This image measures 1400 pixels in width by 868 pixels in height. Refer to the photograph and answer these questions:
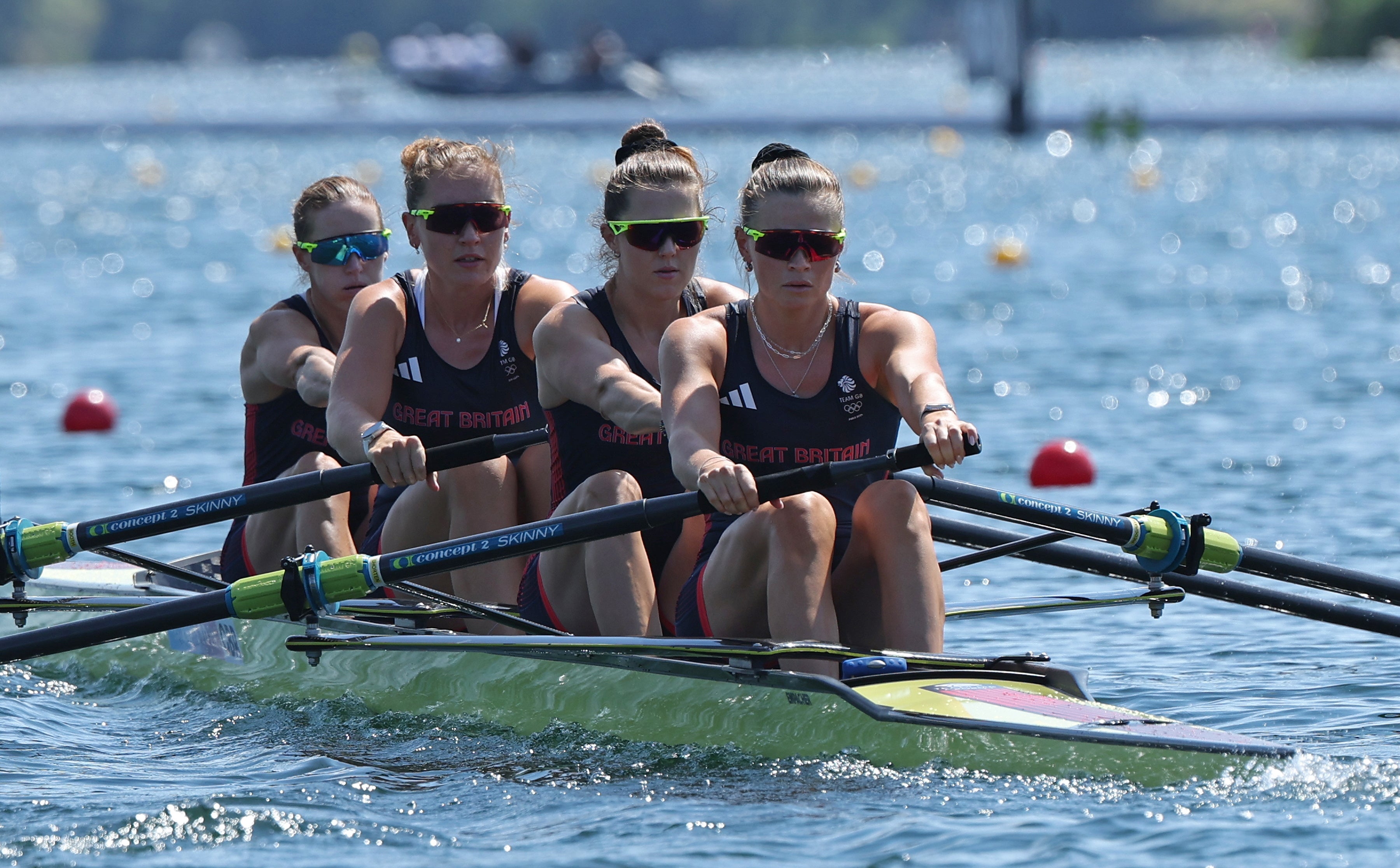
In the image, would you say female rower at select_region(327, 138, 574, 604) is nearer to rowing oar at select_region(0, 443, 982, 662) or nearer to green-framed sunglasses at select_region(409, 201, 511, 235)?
green-framed sunglasses at select_region(409, 201, 511, 235)

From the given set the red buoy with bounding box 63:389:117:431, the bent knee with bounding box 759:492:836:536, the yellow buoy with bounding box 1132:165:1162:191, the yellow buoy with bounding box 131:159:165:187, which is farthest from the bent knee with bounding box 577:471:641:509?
the yellow buoy with bounding box 131:159:165:187

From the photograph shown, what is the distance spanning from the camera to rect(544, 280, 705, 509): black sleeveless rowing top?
555 cm

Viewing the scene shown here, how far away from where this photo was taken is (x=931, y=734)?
4.76m

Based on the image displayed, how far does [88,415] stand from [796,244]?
7921 millimetres

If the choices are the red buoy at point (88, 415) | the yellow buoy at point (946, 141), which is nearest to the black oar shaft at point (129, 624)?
the red buoy at point (88, 415)

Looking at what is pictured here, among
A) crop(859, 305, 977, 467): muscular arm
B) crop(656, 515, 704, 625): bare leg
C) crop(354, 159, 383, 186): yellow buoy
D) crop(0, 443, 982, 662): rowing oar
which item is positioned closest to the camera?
crop(859, 305, 977, 467): muscular arm

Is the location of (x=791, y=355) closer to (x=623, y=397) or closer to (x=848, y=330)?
(x=848, y=330)

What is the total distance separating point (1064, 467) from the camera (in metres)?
9.89

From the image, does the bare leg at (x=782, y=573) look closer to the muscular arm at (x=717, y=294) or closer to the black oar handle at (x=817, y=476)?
the black oar handle at (x=817, y=476)

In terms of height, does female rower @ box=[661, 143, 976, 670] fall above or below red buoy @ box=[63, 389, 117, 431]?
below

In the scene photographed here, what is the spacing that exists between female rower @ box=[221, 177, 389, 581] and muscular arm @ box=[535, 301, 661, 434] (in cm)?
98

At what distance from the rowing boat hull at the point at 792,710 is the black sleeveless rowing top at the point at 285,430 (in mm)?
724

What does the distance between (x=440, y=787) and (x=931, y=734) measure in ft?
4.23

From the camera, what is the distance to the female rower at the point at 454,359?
5793 millimetres
